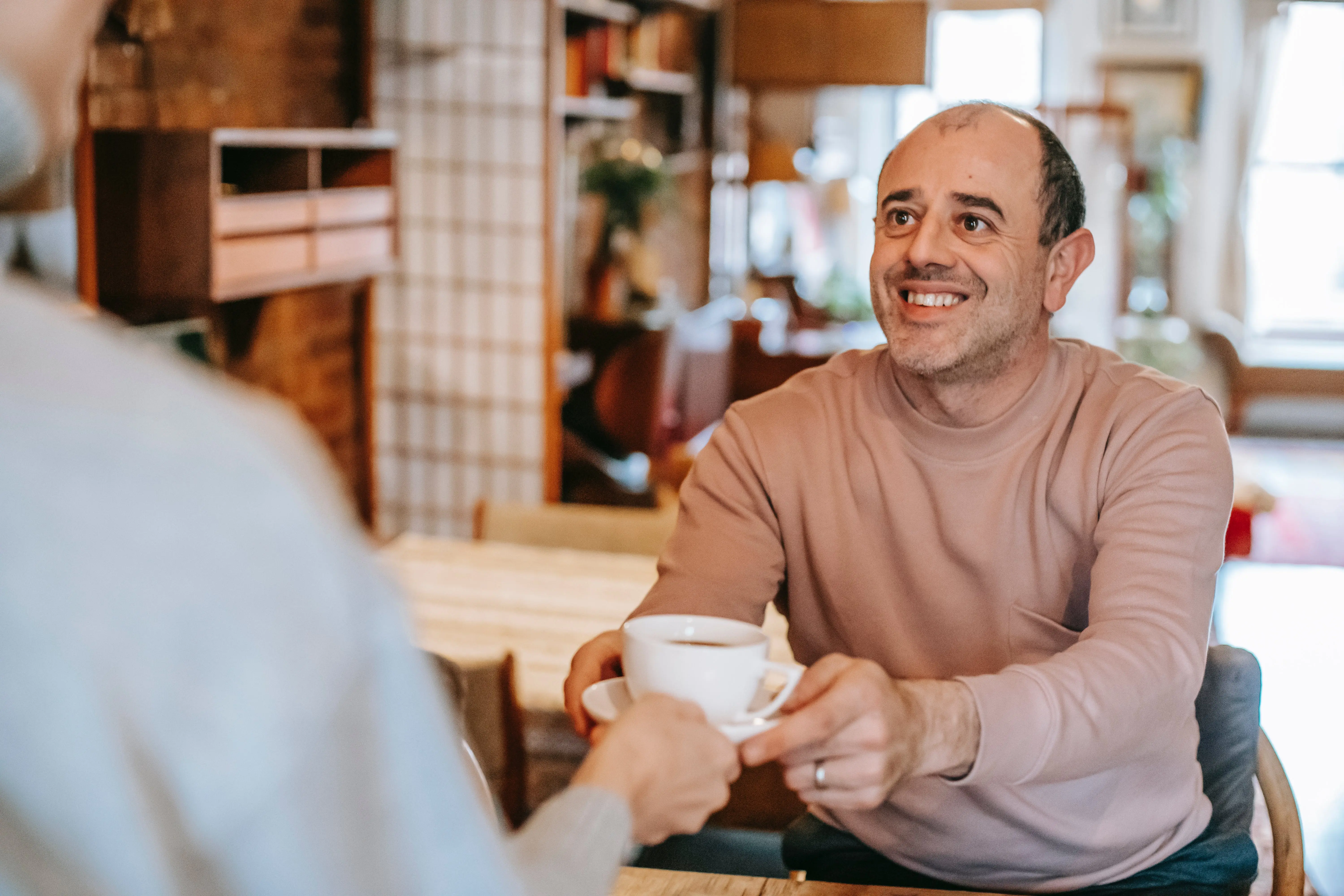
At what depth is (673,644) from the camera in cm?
94

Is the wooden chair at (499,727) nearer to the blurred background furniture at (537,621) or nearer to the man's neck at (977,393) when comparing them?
the blurred background furniture at (537,621)

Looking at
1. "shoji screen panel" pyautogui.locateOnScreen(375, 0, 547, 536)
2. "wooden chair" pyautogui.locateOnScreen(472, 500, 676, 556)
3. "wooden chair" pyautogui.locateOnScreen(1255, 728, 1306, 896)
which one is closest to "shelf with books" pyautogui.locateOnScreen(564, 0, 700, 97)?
"shoji screen panel" pyautogui.locateOnScreen(375, 0, 547, 536)

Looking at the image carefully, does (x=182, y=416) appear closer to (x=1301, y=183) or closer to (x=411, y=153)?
(x=411, y=153)

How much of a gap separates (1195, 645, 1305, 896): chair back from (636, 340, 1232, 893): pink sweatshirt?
37mm

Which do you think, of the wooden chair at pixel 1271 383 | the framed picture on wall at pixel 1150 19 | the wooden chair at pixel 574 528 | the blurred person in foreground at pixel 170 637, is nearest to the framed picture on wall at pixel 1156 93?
the framed picture on wall at pixel 1150 19

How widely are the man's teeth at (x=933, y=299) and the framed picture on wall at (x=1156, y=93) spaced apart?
7.47 m

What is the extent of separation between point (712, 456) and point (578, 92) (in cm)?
338

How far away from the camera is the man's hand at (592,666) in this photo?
1283 millimetres

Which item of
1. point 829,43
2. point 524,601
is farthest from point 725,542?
point 829,43

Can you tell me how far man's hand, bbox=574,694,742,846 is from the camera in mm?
807

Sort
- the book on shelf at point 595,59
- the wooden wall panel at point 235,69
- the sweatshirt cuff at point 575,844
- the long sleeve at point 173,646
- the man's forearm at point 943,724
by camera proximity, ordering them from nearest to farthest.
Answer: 1. the long sleeve at point 173,646
2. the sweatshirt cuff at point 575,844
3. the man's forearm at point 943,724
4. the wooden wall panel at point 235,69
5. the book on shelf at point 595,59

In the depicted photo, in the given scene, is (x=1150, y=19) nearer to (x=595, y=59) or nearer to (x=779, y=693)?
(x=595, y=59)

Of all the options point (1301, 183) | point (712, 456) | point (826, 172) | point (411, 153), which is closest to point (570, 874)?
point (712, 456)

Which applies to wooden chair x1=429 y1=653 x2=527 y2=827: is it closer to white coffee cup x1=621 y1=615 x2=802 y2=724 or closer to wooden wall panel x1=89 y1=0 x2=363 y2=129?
white coffee cup x1=621 y1=615 x2=802 y2=724
